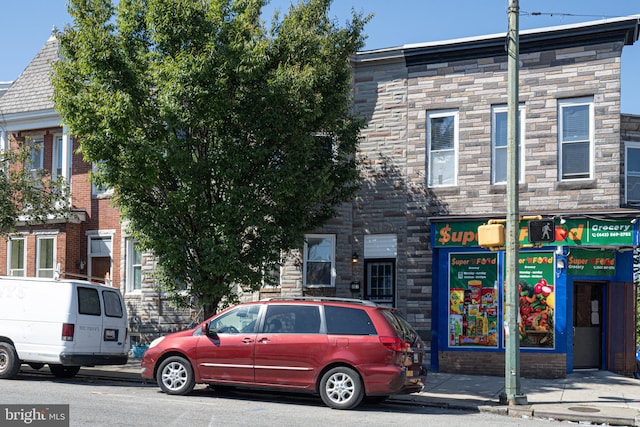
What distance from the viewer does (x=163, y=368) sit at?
13.3 m

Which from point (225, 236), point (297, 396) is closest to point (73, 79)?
point (225, 236)

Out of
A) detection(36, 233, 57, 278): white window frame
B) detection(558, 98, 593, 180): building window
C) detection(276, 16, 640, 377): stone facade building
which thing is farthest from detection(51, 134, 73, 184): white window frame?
detection(558, 98, 593, 180): building window

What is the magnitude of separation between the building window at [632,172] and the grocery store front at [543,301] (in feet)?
5.00

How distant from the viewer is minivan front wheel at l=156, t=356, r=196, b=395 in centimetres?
1311

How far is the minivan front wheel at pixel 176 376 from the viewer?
1311 centimetres

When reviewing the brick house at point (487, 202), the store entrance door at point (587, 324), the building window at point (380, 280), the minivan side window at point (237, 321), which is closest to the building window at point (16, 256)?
the brick house at point (487, 202)

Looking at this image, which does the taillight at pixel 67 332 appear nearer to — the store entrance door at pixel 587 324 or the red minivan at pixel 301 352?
the red minivan at pixel 301 352

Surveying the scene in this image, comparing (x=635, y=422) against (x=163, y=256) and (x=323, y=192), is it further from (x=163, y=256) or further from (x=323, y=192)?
(x=163, y=256)

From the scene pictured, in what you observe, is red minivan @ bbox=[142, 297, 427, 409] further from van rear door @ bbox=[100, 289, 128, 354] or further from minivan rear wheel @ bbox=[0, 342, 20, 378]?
minivan rear wheel @ bbox=[0, 342, 20, 378]

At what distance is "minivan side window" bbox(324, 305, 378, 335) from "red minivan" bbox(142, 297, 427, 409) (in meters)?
0.02

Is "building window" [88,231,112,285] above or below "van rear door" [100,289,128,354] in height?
above

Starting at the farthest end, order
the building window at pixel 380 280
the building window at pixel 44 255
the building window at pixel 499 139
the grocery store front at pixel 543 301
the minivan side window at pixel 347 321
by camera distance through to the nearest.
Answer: the building window at pixel 44 255, the building window at pixel 380 280, the building window at pixel 499 139, the grocery store front at pixel 543 301, the minivan side window at pixel 347 321

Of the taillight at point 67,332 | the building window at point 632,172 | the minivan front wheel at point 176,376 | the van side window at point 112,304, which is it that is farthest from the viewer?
the building window at point 632,172

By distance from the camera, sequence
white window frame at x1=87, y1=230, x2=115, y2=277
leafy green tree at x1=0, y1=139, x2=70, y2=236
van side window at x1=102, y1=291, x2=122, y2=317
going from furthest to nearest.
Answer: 1. white window frame at x1=87, y1=230, x2=115, y2=277
2. leafy green tree at x1=0, y1=139, x2=70, y2=236
3. van side window at x1=102, y1=291, x2=122, y2=317
